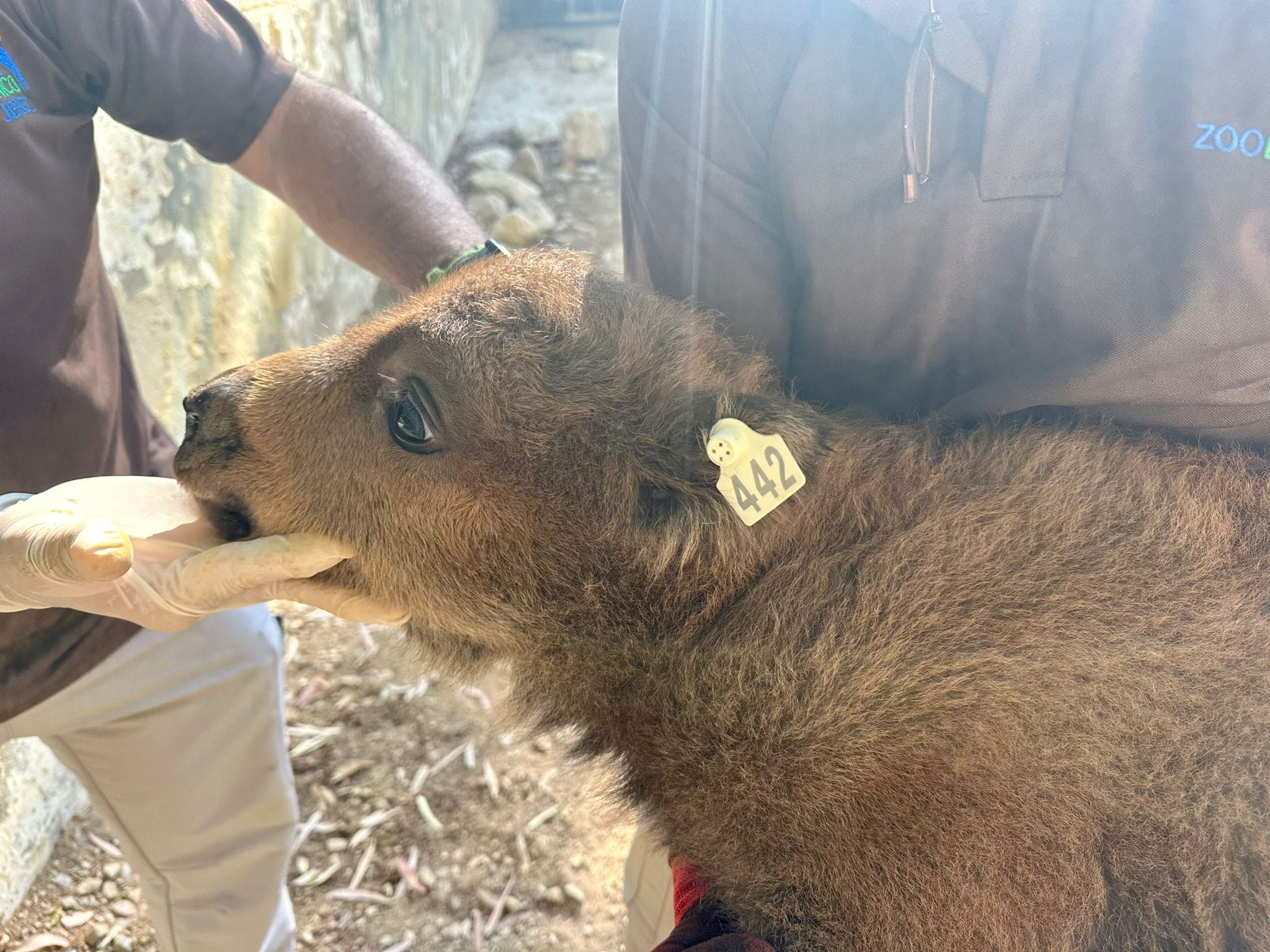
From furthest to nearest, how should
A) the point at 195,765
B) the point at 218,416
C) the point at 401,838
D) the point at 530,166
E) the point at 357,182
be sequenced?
the point at 530,166 → the point at 401,838 → the point at 357,182 → the point at 195,765 → the point at 218,416

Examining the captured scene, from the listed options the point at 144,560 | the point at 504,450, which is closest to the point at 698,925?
the point at 504,450

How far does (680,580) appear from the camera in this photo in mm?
2109

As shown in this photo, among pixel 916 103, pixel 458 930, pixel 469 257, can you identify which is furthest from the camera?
pixel 458 930

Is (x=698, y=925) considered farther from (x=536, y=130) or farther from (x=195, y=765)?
(x=536, y=130)

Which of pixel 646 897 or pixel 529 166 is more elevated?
pixel 529 166

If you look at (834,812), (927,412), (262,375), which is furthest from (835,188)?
(262,375)

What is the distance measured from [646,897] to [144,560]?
1.82m

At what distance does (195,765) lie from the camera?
2941 millimetres

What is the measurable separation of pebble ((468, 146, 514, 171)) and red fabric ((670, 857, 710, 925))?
7.40 meters

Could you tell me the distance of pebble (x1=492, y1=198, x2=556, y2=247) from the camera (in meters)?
7.67

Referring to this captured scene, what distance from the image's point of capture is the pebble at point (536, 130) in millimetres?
9000

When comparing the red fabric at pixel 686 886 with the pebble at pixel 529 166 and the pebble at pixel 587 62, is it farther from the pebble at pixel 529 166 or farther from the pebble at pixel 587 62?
the pebble at pixel 587 62

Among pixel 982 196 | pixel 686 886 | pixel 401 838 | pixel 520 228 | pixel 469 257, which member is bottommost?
pixel 401 838

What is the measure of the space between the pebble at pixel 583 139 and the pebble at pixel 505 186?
0.72 meters
